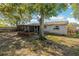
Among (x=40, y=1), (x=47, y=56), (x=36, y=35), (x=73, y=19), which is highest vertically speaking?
(x=40, y=1)

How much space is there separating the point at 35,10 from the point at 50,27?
375 mm

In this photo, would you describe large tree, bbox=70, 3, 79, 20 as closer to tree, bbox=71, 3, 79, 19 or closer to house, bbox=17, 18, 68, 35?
tree, bbox=71, 3, 79, 19

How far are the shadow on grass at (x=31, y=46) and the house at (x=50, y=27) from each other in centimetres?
15

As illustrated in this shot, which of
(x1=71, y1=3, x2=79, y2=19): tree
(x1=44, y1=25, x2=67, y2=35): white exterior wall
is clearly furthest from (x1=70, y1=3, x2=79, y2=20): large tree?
(x1=44, y1=25, x2=67, y2=35): white exterior wall

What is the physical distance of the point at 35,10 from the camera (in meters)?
4.18

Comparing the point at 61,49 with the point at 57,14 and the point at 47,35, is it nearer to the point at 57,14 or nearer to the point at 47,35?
the point at 47,35

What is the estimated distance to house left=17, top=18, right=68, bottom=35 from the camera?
4160mm

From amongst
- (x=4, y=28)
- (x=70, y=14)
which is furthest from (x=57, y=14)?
(x=4, y=28)

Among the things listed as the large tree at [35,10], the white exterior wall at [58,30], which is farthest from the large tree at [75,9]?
the white exterior wall at [58,30]

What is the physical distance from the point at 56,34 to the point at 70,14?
402mm

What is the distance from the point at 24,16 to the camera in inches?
166

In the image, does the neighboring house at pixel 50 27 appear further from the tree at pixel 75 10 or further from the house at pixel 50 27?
the tree at pixel 75 10

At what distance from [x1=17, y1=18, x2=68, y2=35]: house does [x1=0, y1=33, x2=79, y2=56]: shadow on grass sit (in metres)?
0.15

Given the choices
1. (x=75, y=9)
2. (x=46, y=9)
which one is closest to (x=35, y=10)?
(x=46, y=9)
